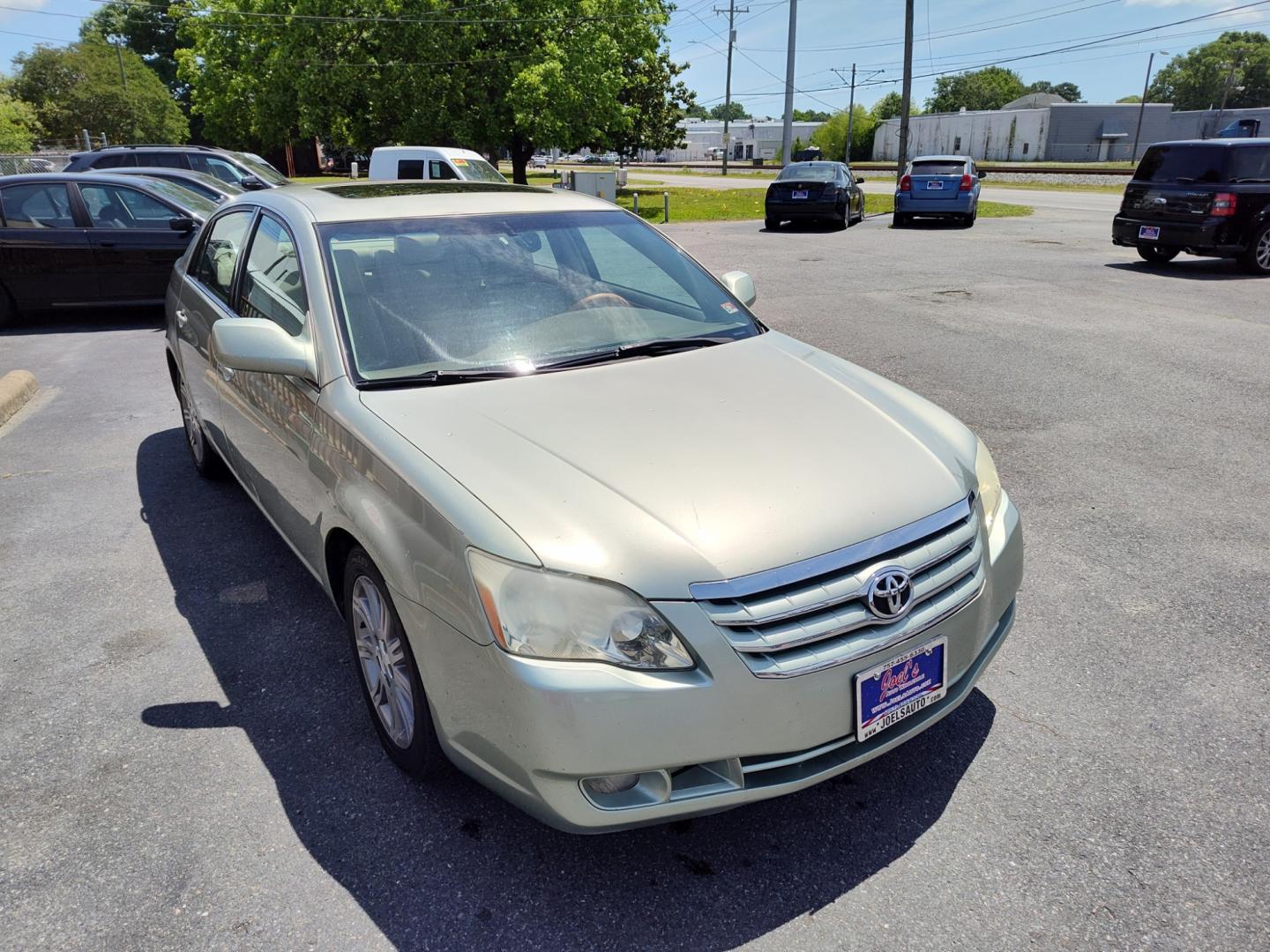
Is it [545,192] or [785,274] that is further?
[785,274]

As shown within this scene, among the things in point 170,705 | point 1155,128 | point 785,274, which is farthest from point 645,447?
point 1155,128

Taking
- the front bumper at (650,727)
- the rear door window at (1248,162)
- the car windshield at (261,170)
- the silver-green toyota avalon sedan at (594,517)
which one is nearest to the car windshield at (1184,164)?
the rear door window at (1248,162)

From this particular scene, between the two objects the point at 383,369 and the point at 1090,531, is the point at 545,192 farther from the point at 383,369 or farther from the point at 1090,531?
the point at 1090,531

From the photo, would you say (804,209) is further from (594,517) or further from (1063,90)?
(1063,90)

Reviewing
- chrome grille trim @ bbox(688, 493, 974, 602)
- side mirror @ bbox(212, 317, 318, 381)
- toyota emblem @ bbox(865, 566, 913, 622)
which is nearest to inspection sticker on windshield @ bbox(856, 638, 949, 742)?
toyota emblem @ bbox(865, 566, 913, 622)

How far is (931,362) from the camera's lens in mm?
7953

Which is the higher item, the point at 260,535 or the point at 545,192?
the point at 545,192

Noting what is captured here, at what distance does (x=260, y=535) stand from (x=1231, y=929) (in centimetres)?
419

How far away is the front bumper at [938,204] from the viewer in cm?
2014

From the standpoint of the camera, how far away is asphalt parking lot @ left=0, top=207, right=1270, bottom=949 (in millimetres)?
2262

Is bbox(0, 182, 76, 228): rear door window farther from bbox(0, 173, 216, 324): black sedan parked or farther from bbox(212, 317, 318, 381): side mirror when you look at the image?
bbox(212, 317, 318, 381): side mirror

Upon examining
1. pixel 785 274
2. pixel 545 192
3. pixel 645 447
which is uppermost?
pixel 545 192

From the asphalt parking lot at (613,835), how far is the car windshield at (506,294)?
1.08 m

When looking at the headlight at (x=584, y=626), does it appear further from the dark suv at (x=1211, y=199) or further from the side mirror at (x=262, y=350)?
the dark suv at (x=1211, y=199)
